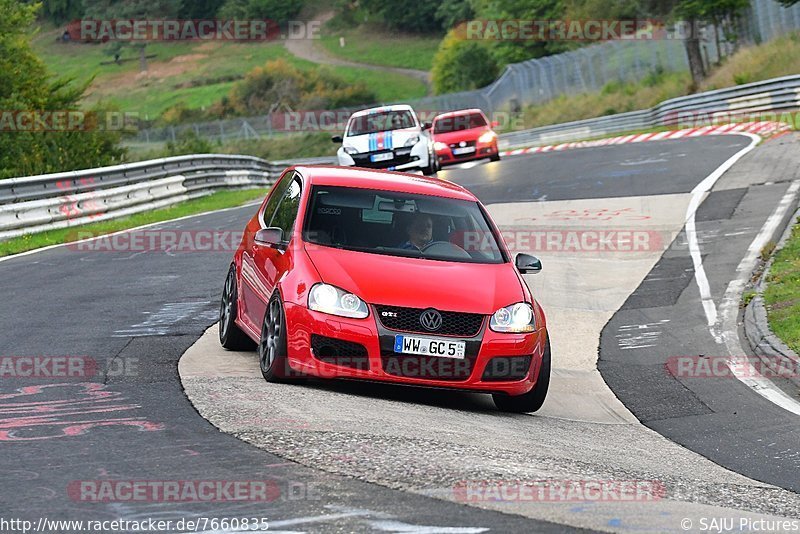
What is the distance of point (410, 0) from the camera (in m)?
Result: 130

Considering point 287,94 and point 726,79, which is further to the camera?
point 287,94

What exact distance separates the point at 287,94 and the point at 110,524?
3951 inches

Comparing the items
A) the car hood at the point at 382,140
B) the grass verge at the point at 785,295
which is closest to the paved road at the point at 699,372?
the grass verge at the point at 785,295

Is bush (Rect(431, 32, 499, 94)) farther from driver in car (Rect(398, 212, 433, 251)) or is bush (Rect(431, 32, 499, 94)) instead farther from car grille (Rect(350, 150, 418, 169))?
driver in car (Rect(398, 212, 433, 251))

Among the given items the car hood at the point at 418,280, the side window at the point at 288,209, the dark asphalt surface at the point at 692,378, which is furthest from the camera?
the side window at the point at 288,209

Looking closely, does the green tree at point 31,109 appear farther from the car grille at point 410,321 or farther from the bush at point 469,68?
the bush at point 469,68

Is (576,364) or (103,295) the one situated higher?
(103,295)

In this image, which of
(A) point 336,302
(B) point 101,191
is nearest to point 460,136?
(B) point 101,191

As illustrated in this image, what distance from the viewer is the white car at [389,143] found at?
27703mm

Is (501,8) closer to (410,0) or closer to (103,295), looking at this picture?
(410,0)

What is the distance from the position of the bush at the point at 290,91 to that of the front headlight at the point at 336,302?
302ft

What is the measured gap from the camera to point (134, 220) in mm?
24453

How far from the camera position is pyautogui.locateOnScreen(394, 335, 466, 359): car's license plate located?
865cm

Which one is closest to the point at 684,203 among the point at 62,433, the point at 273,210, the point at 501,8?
the point at 273,210
